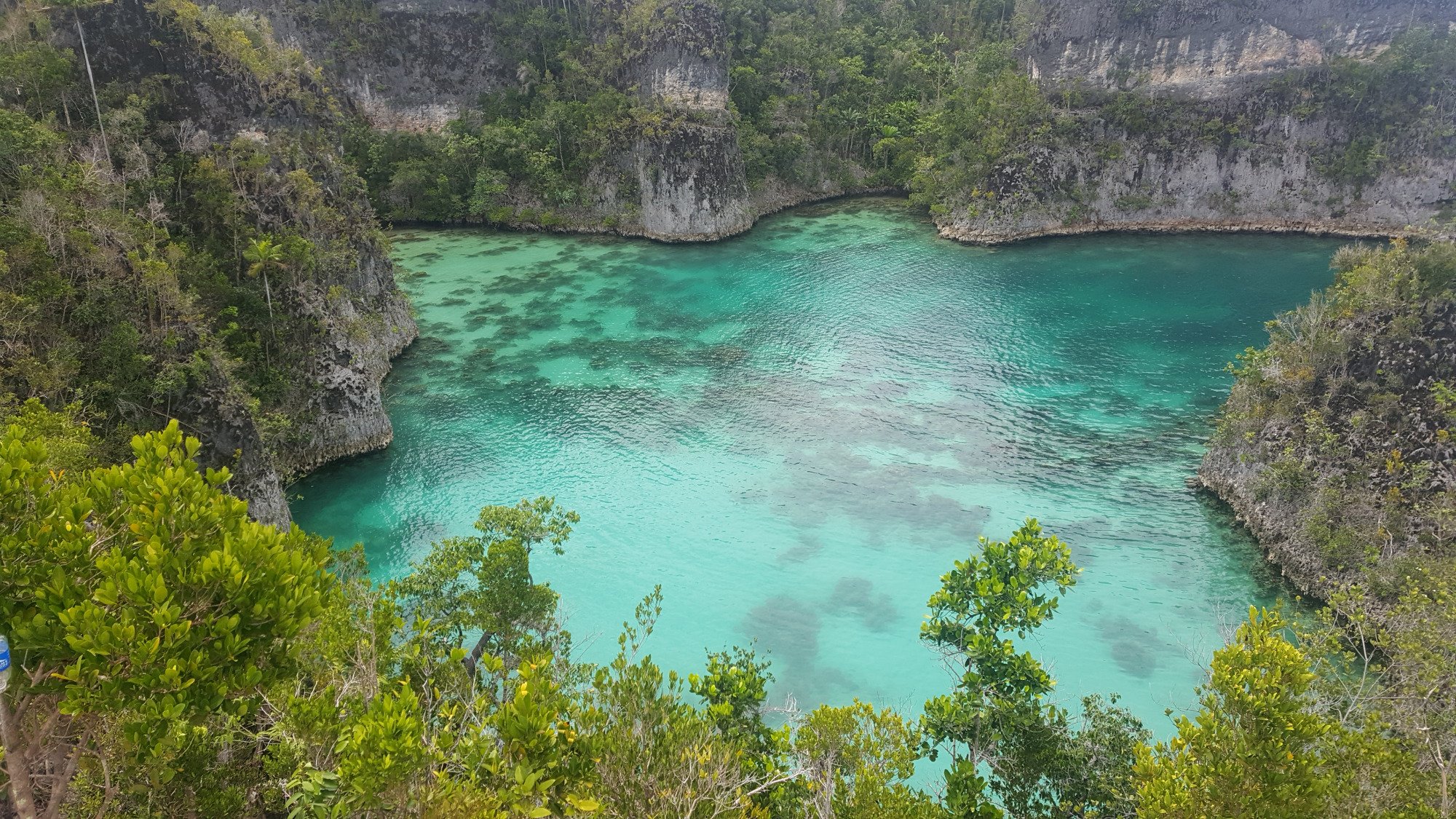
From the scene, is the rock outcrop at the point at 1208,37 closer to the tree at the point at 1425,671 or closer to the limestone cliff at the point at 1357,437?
the limestone cliff at the point at 1357,437

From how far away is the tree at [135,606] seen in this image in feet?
20.8

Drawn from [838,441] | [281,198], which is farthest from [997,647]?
[281,198]

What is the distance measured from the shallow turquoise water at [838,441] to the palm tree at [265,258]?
261 inches

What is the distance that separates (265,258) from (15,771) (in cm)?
2262

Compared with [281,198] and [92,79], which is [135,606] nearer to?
[281,198]

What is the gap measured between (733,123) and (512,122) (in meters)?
17.1

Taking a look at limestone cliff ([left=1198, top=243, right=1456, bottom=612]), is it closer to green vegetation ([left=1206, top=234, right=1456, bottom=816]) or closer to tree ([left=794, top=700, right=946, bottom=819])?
green vegetation ([left=1206, top=234, right=1456, bottom=816])

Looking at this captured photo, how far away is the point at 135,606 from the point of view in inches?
252

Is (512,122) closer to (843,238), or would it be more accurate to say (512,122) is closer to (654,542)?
(843,238)

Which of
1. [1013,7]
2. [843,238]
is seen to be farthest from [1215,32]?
[843,238]

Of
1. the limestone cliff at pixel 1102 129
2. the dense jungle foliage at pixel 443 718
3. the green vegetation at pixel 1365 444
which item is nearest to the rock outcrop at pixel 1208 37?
the limestone cliff at pixel 1102 129

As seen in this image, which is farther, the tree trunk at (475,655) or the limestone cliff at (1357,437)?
the limestone cliff at (1357,437)

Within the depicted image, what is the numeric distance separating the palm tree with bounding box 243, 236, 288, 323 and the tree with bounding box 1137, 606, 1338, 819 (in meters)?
27.3

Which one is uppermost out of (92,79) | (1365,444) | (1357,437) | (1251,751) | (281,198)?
(92,79)
